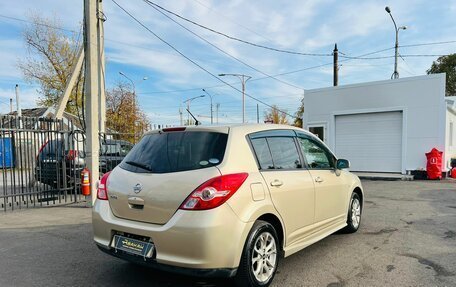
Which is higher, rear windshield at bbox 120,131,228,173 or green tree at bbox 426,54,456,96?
green tree at bbox 426,54,456,96

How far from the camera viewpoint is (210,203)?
10.4ft

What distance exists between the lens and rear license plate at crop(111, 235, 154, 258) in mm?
3338


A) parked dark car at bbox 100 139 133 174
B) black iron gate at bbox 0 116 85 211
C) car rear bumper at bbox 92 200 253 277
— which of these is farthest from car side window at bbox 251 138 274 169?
parked dark car at bbox 100 139 133 174

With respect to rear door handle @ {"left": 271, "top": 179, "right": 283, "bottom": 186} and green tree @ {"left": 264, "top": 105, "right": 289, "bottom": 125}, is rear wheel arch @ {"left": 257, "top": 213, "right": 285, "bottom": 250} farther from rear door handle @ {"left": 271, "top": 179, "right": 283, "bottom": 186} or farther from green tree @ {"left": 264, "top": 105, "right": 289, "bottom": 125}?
Result: green tree @ {"left": 264, "top": 105, "right": 289, "bottom": 125}

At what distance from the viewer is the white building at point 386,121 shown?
14.3 meters

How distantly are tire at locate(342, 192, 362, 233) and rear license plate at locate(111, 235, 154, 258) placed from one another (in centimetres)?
353

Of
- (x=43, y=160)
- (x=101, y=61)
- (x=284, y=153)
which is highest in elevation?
(x=101, y=61)

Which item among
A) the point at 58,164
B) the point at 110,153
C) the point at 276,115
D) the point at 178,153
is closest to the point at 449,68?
the point at 276,115

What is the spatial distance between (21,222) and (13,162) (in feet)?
6.90

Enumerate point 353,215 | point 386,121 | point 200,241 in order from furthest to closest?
1. point 386,121
2. point 353,215
3. point 200,241

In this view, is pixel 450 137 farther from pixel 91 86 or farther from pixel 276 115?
pixel 276 115

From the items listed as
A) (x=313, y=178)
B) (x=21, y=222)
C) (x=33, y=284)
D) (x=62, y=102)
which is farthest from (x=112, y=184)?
(x=62, y=102)

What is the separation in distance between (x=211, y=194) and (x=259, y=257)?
2.97ft

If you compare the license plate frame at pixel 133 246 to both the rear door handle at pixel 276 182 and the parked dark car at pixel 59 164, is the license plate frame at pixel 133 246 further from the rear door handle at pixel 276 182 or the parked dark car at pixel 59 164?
the parked dark car at pixel 59 164
